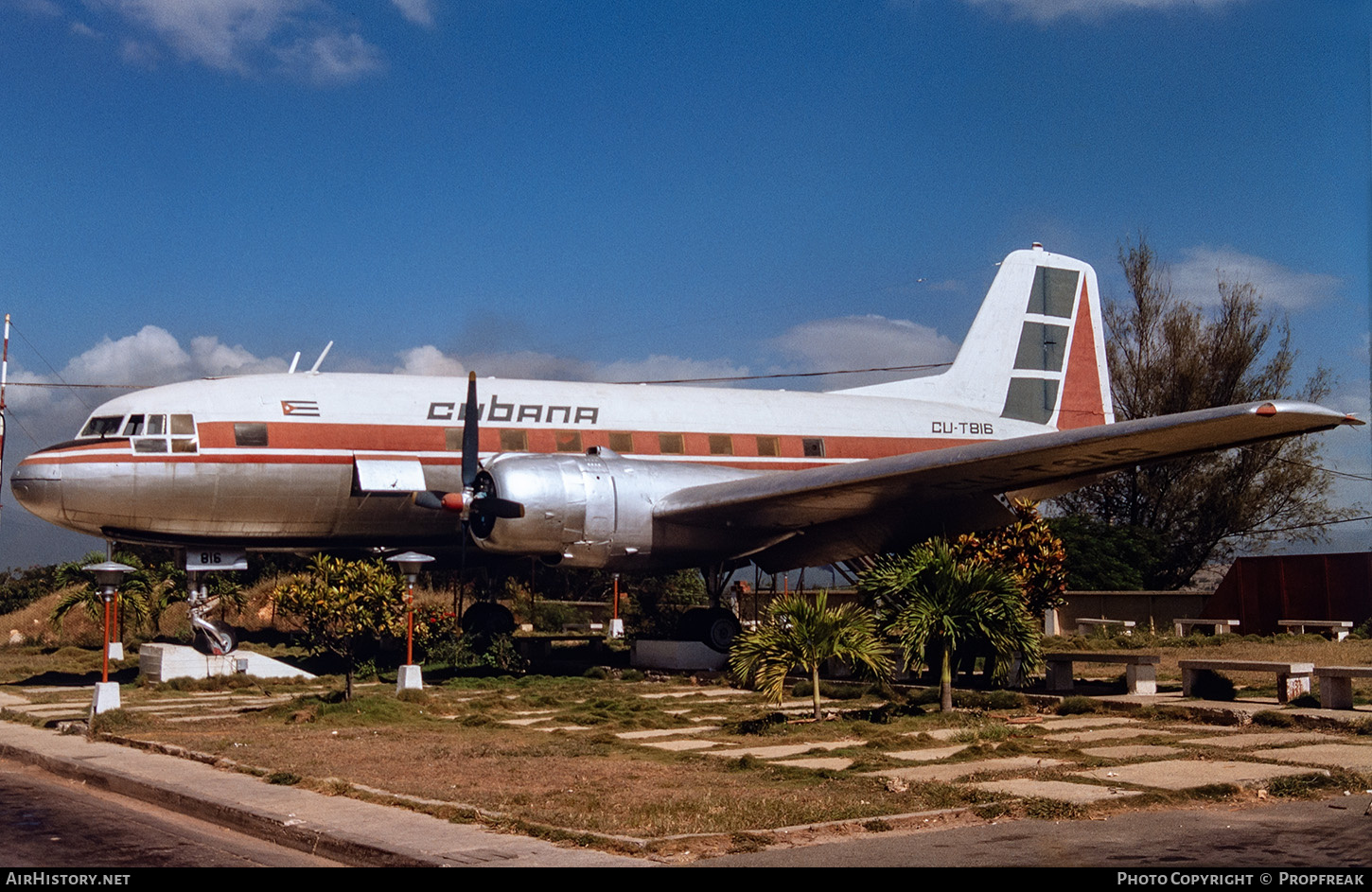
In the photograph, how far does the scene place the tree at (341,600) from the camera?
17484mm

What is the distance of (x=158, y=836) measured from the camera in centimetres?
823

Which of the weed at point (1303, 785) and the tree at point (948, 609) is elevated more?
the tree at point (948, 609)

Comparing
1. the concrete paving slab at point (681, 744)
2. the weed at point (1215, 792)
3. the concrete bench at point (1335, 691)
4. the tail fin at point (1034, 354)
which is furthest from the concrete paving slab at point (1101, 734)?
the tail fin at point (1034, 354)

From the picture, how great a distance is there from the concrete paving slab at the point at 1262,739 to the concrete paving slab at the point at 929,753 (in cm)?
216

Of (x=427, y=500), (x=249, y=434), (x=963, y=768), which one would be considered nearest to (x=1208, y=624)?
(x=427, y=500)

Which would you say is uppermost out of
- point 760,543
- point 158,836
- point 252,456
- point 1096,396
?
point 1096,396

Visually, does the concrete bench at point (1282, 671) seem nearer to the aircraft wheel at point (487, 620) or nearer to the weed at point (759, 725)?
the weed at point (759, 725)

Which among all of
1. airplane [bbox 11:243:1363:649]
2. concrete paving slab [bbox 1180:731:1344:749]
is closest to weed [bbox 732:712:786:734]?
concrete paving slab [bbox 1180:731:1344:749]

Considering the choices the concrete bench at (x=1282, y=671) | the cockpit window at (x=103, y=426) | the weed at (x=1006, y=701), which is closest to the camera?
the concrete bench at (x=1282, y=671)

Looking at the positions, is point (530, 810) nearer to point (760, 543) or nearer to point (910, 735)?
point (910, 735)

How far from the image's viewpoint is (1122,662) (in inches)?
595

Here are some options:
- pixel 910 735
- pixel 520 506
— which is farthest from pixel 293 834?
pixel 520 506

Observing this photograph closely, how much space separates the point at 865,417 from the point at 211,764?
→ 17.0 m

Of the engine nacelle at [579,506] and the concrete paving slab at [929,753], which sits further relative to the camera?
the engine nacelle at [579,506]
